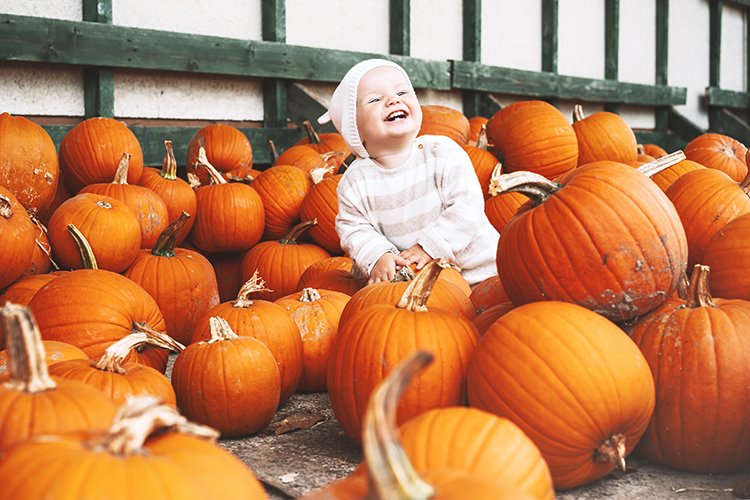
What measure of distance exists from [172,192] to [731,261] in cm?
254

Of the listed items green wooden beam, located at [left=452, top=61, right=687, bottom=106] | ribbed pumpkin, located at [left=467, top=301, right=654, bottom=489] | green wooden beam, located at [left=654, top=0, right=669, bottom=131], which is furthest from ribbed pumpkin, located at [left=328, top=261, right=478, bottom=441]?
green wooden beam, located at [left=654, top=0, right=669, bottom=131]

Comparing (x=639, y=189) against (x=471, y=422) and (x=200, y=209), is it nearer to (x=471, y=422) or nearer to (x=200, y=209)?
(x=471, y=422)

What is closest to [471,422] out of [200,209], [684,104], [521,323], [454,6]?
[521,323]

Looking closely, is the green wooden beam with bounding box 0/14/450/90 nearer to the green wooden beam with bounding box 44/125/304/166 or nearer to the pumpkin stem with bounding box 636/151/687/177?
the green wooden beam with bounding box 44/125/304/166

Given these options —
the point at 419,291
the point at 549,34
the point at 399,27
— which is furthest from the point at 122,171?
the point at 549,34

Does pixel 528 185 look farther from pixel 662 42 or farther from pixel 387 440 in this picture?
pixel 662 42

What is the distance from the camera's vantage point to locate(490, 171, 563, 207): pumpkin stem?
78.7 inches

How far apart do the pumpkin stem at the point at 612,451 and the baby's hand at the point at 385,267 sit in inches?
53.6

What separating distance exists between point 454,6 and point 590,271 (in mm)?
5411

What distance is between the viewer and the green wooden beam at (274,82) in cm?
530

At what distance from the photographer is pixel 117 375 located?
6.14 feet

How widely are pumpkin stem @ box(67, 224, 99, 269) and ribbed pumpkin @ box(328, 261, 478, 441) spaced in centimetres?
122

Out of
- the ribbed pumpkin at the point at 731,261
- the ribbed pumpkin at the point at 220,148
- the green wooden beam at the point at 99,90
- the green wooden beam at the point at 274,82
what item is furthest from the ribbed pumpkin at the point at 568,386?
the green wooden beam at the point at 274,82

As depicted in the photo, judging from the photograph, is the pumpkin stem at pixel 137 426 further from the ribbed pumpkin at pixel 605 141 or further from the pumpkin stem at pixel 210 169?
the ribbed pumpkin at pixel 605 141
